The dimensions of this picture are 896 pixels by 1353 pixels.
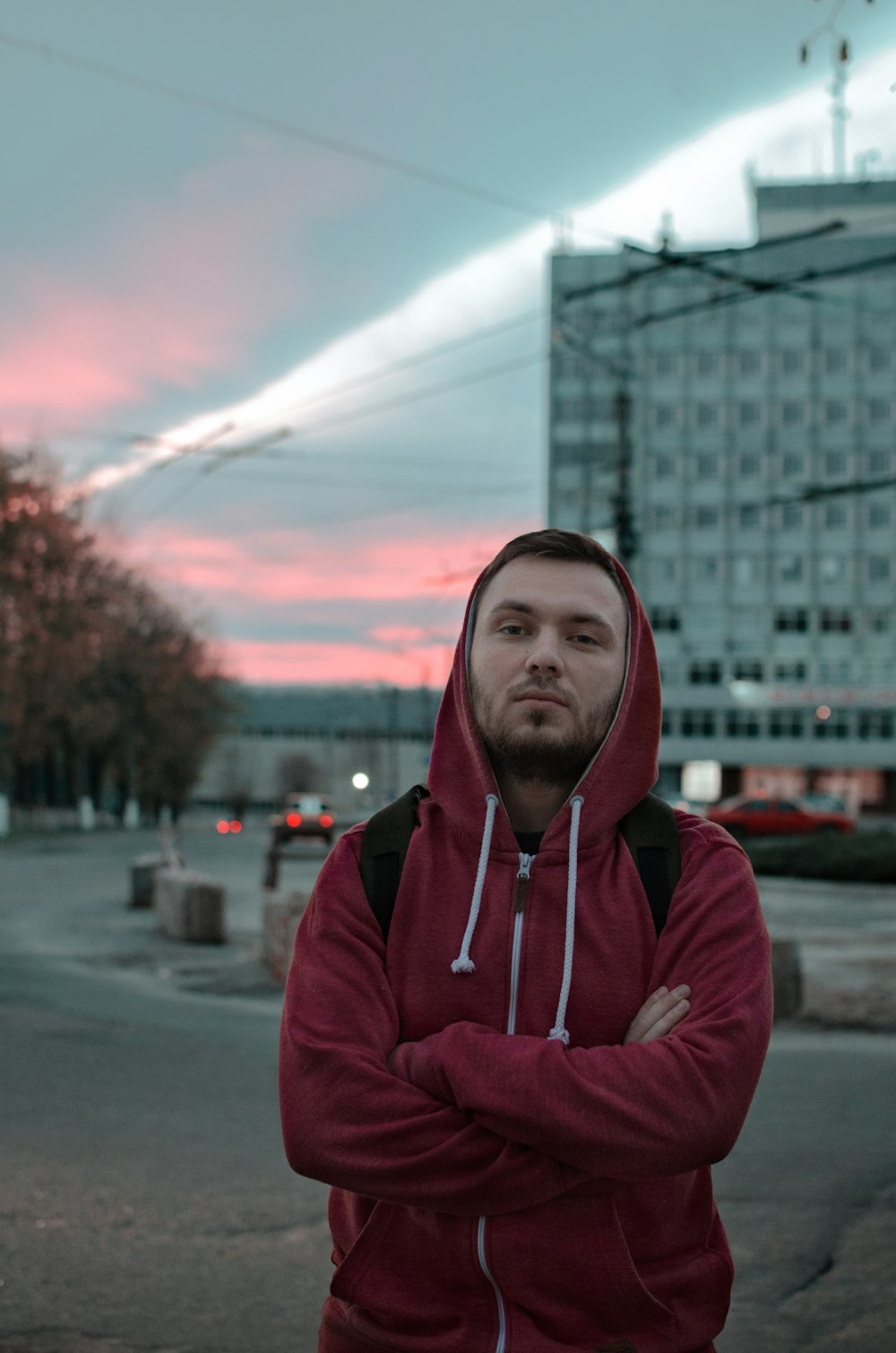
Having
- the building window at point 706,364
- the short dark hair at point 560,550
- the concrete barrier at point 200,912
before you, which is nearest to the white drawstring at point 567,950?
the short dark hair at point 560,550

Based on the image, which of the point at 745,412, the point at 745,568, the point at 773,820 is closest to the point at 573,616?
the point at 773,820

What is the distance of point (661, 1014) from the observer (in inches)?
90.9

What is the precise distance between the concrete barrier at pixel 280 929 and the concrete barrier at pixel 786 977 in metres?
4.00

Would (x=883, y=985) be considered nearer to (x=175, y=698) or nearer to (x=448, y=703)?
(x=448, y=703)

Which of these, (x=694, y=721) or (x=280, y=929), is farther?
(x=694, y=721)

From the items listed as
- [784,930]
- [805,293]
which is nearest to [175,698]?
[784,930]

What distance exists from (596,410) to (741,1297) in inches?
3305

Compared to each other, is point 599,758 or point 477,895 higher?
point 599,758

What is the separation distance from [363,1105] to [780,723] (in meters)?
83.9

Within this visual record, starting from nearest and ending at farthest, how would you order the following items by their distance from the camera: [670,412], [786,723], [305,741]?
1. [786,723]
2. [670,412]
3. [305,741]

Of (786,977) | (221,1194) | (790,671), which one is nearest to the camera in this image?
(221,1194)

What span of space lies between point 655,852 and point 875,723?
83.6 metres

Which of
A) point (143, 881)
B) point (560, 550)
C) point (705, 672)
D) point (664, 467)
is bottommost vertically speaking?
point (143, 881)

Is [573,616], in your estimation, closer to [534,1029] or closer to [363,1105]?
[534,1029]
